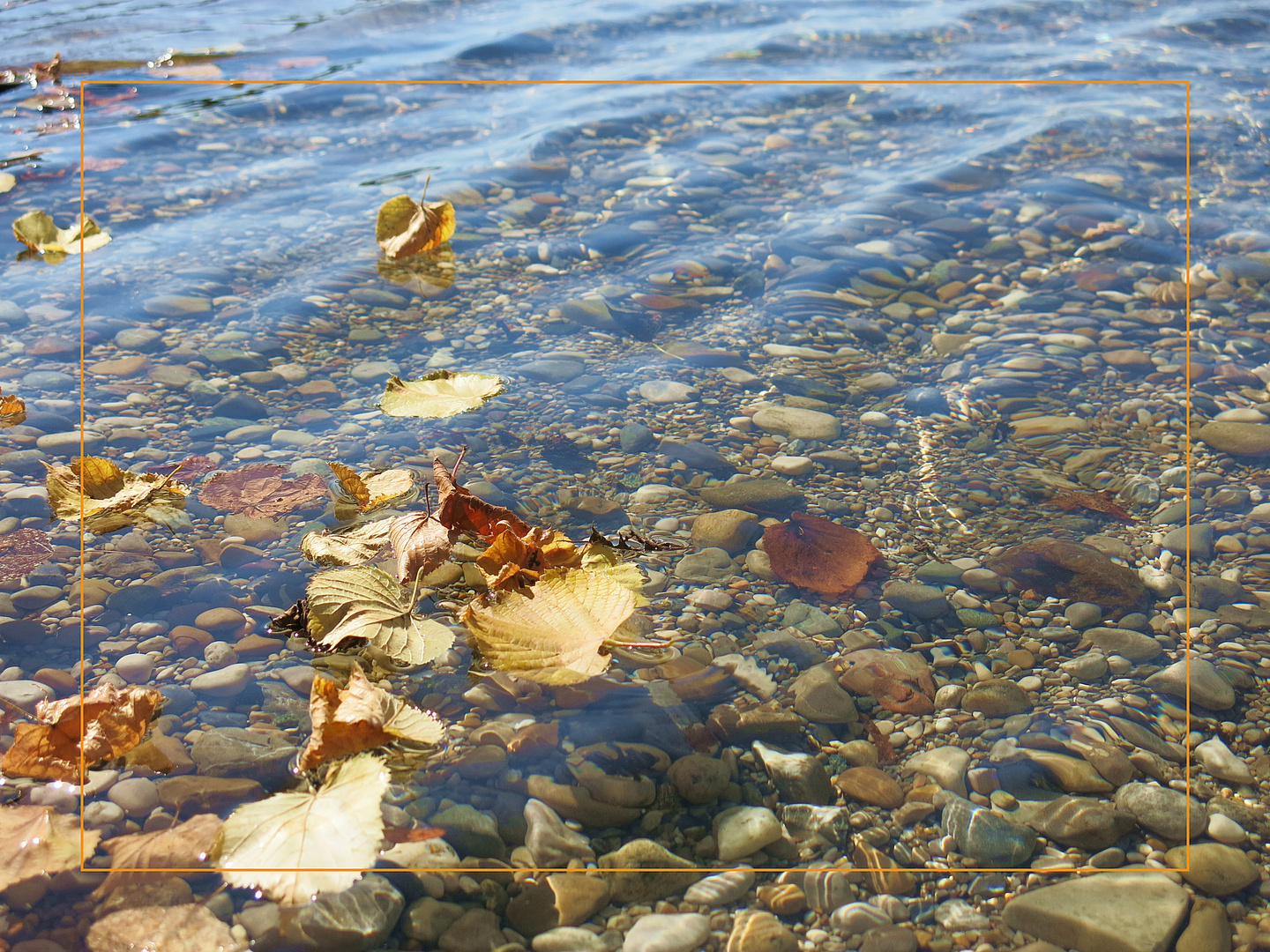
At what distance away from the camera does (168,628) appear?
173 cm

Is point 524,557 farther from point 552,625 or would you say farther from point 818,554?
point 818,554

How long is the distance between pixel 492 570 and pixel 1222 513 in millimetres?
1619

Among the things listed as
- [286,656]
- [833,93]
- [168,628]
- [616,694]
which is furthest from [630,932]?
[833,93]

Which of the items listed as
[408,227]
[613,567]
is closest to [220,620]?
[613,567]

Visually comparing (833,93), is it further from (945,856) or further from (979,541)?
(945,856)

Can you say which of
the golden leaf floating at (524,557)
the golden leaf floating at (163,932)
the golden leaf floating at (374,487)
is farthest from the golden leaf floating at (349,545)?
the golden leaf floating at (163,932)

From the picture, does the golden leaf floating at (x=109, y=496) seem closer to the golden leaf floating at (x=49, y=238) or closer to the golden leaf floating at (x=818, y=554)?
the golden leaf floating at (x=818, y=554)

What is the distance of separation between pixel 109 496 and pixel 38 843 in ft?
2.98

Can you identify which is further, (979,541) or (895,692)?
(979,541)

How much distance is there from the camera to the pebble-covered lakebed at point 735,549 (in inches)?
52.2

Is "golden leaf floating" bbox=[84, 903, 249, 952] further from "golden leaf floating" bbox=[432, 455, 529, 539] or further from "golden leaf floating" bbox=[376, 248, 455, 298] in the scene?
"golden leaf floating" bbox=[376, 248, 455, 298]

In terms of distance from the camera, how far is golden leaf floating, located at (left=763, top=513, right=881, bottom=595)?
1.87 m

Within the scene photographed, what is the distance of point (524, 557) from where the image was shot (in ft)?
5.80

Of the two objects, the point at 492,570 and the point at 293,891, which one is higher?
the point at 492,570
